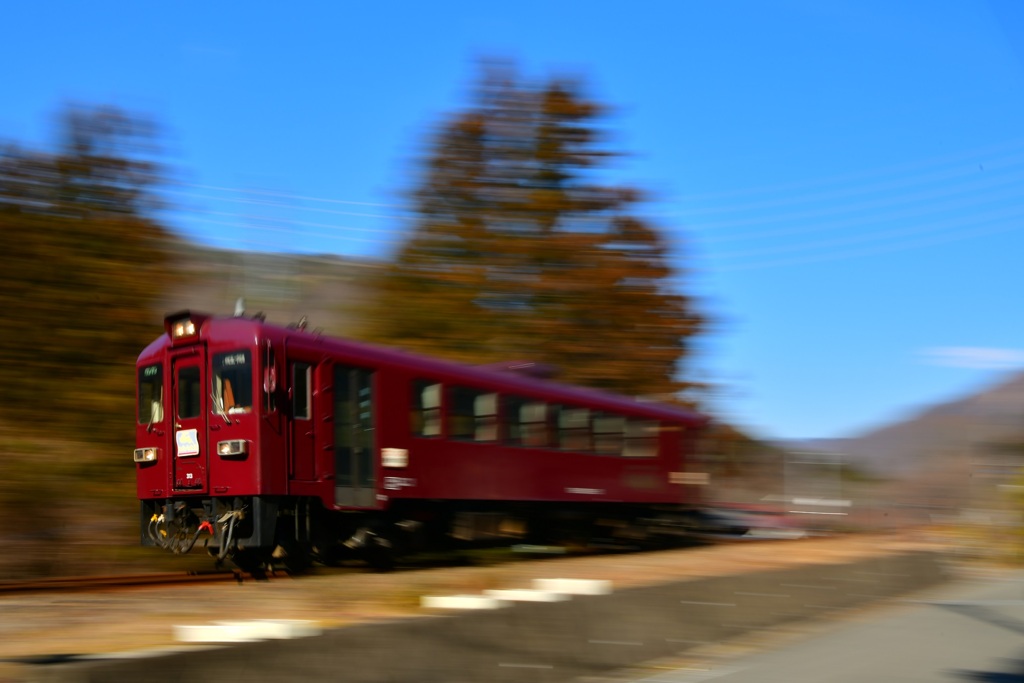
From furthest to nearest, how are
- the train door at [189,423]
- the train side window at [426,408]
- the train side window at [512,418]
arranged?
the train side window at [512,418] → the train side window at [426,408] → the train door at [189,423]

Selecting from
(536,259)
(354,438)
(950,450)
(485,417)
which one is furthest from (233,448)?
(950,450)

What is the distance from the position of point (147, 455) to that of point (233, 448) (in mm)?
1978

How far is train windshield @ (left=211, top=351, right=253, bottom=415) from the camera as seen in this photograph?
13.2m

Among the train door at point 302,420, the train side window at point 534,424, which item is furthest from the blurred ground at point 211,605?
the train side window at point 534,424

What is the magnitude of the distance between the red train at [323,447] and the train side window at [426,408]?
0.06 ft

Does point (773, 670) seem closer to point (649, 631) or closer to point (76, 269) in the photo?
point (649, 631)

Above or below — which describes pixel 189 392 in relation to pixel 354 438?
above

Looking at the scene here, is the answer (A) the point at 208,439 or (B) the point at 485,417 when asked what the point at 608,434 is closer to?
(B) the point at 485,417

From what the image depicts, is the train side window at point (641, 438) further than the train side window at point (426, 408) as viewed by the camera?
Yes

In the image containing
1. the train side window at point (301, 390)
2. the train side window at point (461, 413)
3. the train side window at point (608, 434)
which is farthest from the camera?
the train side window at point (608, 434)

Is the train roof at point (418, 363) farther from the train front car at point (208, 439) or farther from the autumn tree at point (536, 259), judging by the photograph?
the autumn tree at point (536, 259)

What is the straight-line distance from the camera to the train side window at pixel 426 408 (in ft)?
49.6

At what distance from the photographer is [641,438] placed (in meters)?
20.6

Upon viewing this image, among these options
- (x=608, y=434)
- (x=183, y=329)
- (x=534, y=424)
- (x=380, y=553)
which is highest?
(x=183, y=329)
